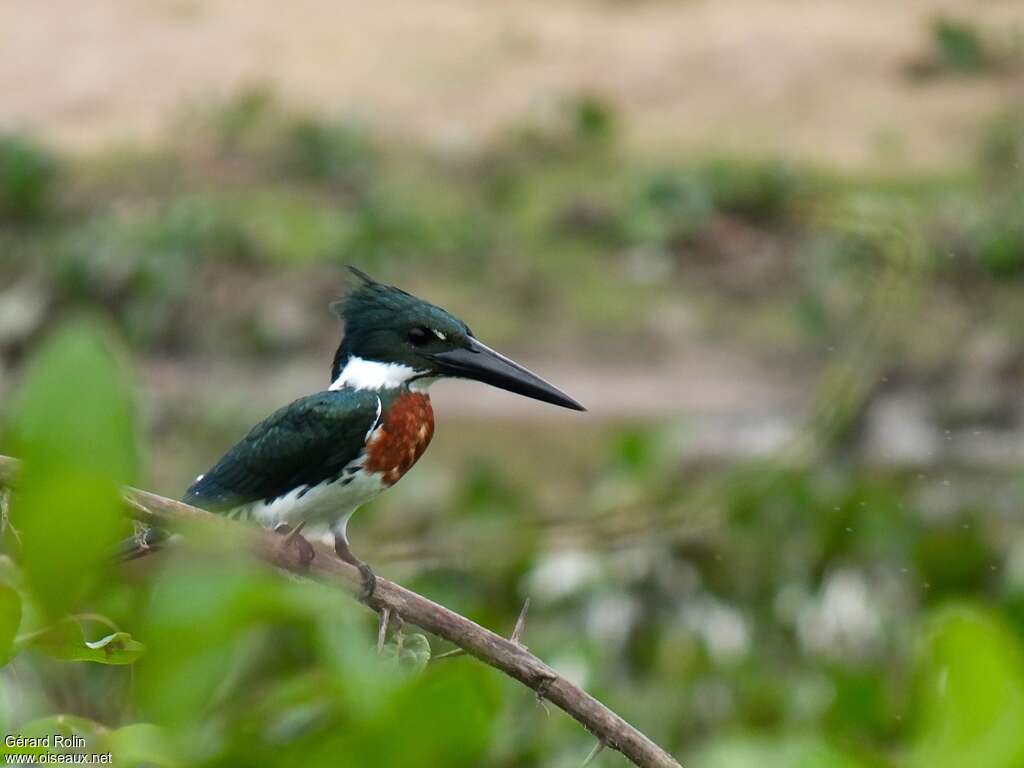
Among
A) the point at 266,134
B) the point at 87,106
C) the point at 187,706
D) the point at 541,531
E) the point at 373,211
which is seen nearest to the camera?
the point at 187,706

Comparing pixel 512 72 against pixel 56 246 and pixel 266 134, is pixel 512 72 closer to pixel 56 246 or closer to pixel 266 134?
pixel 266 134

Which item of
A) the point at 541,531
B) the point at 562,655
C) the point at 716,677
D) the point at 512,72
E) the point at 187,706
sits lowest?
the point at 512,72

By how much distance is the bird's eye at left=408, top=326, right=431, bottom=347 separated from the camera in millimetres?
1112

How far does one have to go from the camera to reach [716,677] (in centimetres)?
287

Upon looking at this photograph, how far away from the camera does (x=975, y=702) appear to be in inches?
22.7

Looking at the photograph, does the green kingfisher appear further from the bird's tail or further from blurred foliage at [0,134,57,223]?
blurred foliage at [0,134,57,223]

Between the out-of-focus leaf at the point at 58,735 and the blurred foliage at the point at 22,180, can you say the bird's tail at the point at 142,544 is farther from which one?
the blurred foliage at the point at 22,180

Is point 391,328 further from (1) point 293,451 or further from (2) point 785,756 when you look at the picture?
(2) point 785,756

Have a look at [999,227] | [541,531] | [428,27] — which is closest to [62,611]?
[541,531]

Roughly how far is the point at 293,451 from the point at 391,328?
110 millimetres

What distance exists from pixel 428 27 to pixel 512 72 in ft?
2.59

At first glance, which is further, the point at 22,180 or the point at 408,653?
the point at 22,180

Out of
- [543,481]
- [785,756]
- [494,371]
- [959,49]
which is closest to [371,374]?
[494,371]

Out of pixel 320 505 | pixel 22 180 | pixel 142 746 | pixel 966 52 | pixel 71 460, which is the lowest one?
pixel 966 52
